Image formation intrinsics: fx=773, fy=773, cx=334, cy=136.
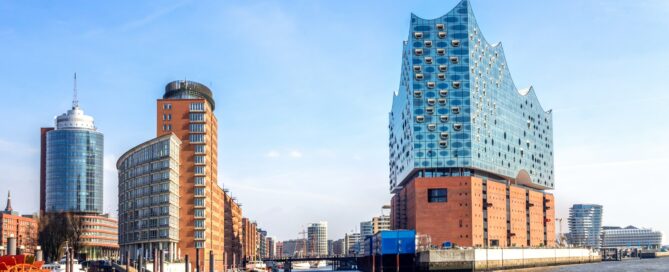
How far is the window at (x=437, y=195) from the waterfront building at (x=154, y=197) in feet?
202

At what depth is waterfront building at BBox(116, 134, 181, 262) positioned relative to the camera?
152 metres

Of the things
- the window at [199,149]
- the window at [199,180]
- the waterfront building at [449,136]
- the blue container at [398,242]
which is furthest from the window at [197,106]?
the waterfront building at [449,136]

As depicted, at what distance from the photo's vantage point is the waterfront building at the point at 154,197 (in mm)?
152125

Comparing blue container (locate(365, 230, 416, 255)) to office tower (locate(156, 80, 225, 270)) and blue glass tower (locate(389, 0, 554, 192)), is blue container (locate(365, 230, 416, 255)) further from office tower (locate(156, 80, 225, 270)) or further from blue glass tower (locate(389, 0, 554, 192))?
office tower (locate(156, 80, 225, 270))

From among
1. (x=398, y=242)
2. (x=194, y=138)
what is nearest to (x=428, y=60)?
(x=398, y=242)

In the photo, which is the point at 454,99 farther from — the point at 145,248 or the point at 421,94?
the point at 145,248

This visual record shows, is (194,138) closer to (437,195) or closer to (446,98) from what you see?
(437,195)

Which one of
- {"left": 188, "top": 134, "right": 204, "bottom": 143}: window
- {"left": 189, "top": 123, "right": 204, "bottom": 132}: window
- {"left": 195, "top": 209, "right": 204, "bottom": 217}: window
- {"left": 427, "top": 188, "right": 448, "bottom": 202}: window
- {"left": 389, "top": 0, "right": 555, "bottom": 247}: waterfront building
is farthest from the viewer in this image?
{"left": 427, "top": 188, "right": 448, "bottom": 202}: window

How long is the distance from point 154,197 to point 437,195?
6862 cm

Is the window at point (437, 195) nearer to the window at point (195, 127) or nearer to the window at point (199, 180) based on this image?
the window at point (199, 180)

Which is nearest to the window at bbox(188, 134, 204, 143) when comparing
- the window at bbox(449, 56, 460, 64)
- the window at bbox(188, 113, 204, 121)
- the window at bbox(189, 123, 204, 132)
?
the window at bbox(189, 123, 204, 132)

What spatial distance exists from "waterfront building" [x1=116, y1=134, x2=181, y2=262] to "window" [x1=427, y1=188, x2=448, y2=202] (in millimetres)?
61701

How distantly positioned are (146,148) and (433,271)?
66852 mm

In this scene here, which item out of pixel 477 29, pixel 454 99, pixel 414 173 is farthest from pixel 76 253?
pixel 477 29
